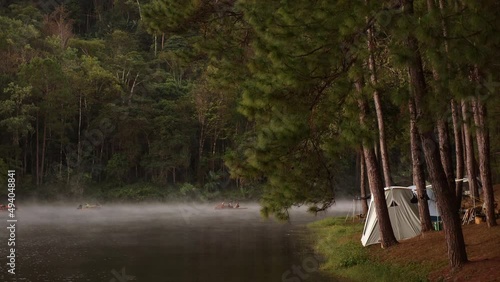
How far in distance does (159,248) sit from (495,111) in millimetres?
11286

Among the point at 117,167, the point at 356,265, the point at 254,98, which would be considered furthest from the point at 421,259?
the point at 117,167

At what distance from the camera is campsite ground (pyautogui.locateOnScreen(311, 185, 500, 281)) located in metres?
9.47

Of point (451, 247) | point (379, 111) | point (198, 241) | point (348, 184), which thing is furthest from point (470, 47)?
point (348, 184)

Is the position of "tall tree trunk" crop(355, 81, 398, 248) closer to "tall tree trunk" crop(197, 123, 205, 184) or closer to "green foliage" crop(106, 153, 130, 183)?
"green foliage" crop(106, 153, 130, 183)

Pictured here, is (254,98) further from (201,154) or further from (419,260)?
(201,154)

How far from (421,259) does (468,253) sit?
0.94 m

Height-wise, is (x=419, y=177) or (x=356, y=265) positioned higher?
(x=419, y=177)

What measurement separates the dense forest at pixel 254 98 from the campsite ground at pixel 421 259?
35.0 inches

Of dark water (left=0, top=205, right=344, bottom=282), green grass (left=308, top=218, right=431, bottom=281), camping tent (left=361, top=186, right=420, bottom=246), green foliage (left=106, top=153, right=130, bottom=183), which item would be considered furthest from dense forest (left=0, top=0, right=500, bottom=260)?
dark water (left=0, top=205, right=344, bottom=282)

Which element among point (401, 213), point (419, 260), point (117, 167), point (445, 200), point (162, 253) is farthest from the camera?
point (117, 167)

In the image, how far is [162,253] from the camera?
1670 centimetres

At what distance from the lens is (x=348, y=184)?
5138 centimetres

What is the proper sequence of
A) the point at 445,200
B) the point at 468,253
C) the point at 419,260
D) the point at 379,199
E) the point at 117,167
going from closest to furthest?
the point at 445,200 → the point at 468,253 → the point at 419,260 → the point at 379,199 → the point at 117,167

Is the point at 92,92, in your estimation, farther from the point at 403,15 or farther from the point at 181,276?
the point at 403,15
